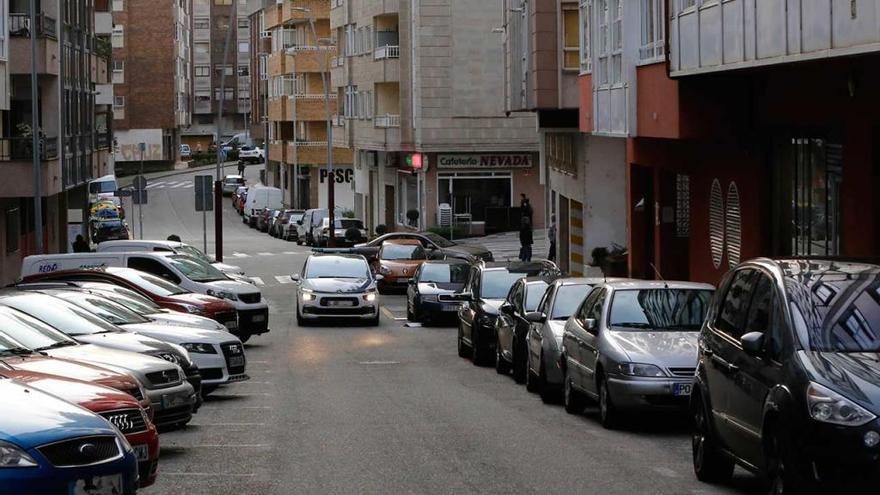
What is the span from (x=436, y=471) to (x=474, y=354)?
Answer: 12.9 m

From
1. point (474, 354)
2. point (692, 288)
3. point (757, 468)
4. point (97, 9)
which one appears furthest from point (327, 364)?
point (97, 9)

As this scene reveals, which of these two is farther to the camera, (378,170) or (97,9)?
(378,170)

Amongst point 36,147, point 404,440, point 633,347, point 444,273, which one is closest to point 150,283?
point 444,273

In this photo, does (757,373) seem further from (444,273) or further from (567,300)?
(444,273)

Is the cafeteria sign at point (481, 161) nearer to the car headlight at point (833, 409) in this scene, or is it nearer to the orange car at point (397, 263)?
the orange car at point (397, 263)

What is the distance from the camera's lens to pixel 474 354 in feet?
85.8

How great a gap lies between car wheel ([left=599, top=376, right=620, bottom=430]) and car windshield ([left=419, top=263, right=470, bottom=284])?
1989 centimetres

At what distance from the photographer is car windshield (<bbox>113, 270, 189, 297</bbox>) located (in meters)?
A: 26.2

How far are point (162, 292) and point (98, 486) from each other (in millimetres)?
16597

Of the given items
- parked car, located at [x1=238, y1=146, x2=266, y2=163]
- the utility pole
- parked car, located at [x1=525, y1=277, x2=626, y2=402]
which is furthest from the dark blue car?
parked car, located at [x1=238, y1=146, x2=266, y2=163]

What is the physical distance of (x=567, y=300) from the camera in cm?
2097

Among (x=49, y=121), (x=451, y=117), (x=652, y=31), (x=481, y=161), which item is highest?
(x=652, y=31)

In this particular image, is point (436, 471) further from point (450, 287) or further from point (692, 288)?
point (450, 287)

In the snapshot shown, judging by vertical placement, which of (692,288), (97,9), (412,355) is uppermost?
(97,9)
